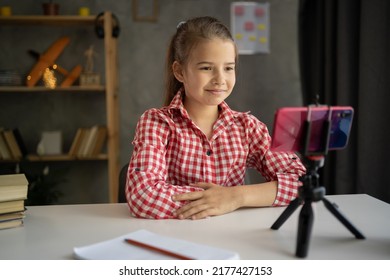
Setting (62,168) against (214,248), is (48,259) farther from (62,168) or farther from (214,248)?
(62,168)

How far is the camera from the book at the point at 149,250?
0.82m

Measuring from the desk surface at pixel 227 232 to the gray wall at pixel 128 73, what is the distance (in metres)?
2.35

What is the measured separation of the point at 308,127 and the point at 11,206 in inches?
28.9

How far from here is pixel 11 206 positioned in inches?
43.4

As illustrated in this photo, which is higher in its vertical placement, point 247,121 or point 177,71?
point 177,71

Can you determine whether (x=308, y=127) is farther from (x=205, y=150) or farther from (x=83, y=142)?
(x=83, y=142)

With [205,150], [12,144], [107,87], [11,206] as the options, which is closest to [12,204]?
[11,206]

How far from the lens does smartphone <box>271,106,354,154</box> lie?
32.9 inches

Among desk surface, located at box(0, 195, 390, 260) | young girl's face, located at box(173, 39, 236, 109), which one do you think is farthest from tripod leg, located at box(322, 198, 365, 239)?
young girl's face, located at box(173, 39, 236, 109)

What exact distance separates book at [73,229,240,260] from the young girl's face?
531mm

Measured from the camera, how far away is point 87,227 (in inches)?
42.0

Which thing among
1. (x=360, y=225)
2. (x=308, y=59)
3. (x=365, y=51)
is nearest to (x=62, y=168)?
(x=308, y=59)

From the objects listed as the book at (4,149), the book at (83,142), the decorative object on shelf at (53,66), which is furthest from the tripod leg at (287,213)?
the book at (4,149)

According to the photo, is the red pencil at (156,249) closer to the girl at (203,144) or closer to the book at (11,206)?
the girl at (203,144)
